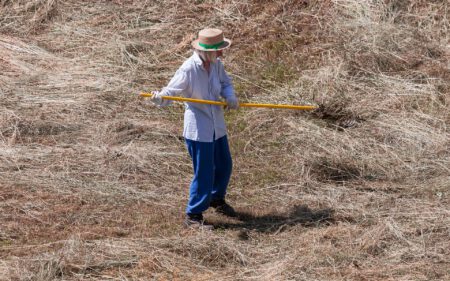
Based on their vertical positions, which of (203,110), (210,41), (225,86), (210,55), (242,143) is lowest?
(242,143)

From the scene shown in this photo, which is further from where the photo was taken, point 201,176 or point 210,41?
point 201,176

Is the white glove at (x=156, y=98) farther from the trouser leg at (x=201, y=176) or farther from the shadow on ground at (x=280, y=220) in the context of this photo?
the shadow on ground at (x=280, y=220)

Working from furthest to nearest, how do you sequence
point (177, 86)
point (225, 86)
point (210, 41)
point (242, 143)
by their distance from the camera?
1. point (242, 143)
2. point (225, 86)
3. point (177, 86)
4. point (210, 41)

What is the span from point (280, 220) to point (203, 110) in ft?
3.24

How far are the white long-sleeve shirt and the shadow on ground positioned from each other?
0.67m

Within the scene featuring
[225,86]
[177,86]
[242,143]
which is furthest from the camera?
[242,143]

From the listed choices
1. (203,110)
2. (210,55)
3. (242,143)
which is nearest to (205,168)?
(203,110)

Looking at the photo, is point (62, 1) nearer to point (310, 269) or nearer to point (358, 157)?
point (358, 157)

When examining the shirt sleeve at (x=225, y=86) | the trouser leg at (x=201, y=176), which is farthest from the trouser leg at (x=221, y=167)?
the shirt sleeve at (x=225, y=86)

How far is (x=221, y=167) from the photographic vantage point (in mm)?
6098

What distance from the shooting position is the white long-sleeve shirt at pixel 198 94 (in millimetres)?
5805

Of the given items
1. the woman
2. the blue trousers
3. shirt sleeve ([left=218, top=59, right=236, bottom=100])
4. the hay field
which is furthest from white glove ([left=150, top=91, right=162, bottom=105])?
the hay field

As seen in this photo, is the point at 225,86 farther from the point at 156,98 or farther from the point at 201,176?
the point at 201,176

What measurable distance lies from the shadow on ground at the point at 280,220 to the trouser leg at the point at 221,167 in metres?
0.24
